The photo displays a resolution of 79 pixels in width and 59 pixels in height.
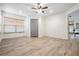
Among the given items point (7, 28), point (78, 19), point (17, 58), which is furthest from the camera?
point (78, 19)

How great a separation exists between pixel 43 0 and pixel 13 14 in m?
1.75

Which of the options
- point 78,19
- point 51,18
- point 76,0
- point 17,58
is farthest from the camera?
point 78,19

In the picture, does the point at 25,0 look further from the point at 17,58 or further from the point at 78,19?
the point at 78,19

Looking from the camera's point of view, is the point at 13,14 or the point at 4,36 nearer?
the point at 4,36

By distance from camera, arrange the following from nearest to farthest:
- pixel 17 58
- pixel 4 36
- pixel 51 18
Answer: pixel 17 58 → pixel 4 36 → pixel 51 18

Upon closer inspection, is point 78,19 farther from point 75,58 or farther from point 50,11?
point 75,58

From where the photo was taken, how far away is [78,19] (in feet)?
18.2

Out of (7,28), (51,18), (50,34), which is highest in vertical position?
(51,18)

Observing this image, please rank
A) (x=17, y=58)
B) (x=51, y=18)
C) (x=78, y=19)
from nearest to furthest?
1. (x=17, y=58)
2. (x=51, y=18)
3. (x=78, y=19)

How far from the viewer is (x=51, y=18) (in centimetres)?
301

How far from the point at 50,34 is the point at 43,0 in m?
1.86

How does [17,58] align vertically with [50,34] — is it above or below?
below

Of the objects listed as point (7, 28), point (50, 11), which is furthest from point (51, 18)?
point (7, 28)

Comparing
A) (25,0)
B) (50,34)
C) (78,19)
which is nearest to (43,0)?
(25,0)
